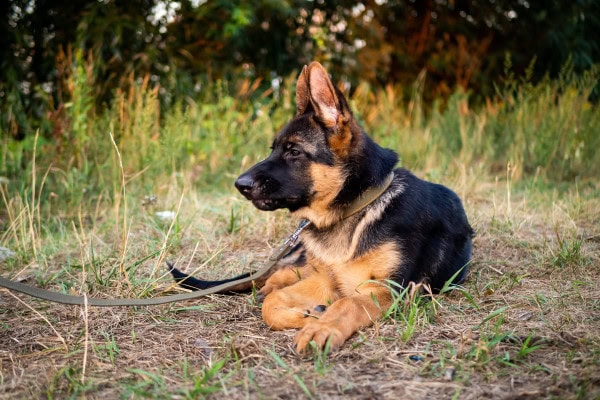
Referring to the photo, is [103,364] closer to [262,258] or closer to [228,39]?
[262,258]

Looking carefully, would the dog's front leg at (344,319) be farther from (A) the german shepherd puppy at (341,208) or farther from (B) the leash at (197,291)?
(B) the leash at (197,291)

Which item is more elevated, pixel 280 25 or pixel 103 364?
pixel 280 25

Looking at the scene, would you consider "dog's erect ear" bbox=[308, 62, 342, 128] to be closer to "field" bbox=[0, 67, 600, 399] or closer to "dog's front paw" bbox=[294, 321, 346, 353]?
"field" bbox=[0, 67, 600, 399]

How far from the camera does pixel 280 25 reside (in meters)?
10.8

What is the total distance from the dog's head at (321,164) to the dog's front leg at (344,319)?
0.67m

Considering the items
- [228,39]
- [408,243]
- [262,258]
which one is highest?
[228,39]

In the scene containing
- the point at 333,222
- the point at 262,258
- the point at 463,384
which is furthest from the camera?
the point at 262,258

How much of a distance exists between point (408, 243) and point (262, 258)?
59.8 inches

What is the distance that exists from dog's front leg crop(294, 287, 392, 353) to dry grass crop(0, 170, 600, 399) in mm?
61

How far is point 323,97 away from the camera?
3.48 m

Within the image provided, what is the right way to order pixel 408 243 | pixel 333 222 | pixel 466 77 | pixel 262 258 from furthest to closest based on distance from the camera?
pixel 466 77 < pixel 262 258 < pixel 333 222 < pixel 408 243

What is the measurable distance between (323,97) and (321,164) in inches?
16.6

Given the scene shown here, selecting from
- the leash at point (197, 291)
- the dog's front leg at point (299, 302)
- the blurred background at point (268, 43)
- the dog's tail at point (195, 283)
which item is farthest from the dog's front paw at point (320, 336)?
the blurred background at point (268, 43)

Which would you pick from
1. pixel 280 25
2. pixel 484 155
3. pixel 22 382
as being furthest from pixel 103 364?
pixel 280 25
